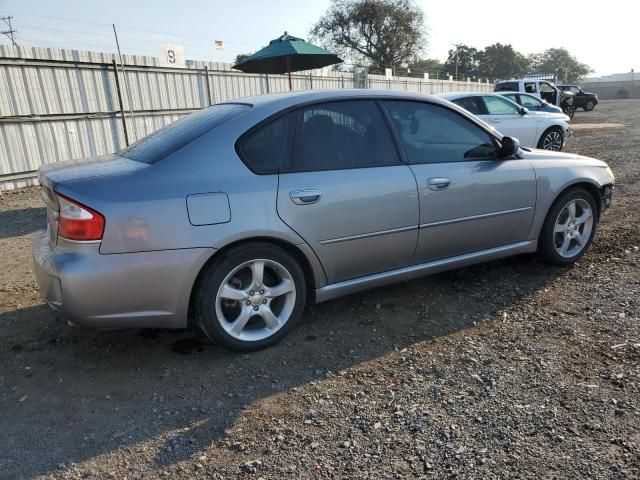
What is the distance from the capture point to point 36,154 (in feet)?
29.7

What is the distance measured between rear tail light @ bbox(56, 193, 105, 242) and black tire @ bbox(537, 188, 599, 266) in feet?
11.5

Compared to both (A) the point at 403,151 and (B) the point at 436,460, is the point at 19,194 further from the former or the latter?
(B) the point at 436,460

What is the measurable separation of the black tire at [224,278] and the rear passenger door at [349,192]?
193 mm

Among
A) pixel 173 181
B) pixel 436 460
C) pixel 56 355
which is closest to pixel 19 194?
pixel 56 355

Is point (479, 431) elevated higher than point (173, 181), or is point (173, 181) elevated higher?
point (173, 181)

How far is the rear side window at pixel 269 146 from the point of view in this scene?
3100 mm

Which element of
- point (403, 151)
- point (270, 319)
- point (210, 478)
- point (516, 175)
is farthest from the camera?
point (516, 175)

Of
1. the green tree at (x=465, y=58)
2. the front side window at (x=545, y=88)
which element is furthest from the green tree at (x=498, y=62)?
the front side window at (x=545, y=88)

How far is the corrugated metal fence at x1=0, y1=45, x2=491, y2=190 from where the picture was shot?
862 cm

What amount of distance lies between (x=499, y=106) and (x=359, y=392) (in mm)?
9144

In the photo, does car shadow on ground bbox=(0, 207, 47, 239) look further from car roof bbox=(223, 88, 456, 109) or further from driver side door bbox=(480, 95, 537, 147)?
driver side door bbox=(480, 95, 537, 147)

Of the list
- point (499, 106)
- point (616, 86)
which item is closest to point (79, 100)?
point (499, 106)

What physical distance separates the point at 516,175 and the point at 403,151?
1.07 m

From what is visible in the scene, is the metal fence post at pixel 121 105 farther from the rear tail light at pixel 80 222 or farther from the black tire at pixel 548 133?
the black tire at pixel 548 133
